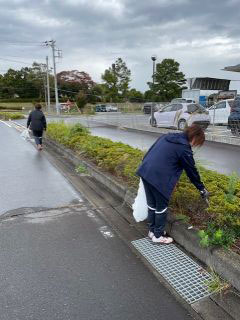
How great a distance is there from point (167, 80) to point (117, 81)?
44.5 ft

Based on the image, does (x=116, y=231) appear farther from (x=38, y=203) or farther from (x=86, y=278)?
(x=38, y=203)

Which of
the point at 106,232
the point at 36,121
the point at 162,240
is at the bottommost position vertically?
the point at 106,232

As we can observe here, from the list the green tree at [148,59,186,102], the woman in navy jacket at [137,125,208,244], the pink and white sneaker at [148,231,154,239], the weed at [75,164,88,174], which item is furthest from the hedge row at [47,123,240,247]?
the green tree at [148,59,186,102]

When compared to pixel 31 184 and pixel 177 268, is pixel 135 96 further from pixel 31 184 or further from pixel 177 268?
pixel 177 268

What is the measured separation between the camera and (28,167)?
885 cm

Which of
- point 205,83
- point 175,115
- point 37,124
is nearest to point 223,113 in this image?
point 175,115

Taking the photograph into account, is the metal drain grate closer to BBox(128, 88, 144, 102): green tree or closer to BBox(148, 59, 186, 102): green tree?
BBox(148, 59, 186, 102): green tree

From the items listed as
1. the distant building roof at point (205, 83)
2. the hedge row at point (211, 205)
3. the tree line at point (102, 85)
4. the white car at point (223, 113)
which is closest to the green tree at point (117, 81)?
the tree line at point (102, 85)

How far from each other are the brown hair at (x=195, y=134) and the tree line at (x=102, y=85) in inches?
1994

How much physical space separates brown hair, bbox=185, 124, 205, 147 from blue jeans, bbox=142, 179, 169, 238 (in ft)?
2.28

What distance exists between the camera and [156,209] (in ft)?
12.8

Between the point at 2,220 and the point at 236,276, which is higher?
the point at 236,276

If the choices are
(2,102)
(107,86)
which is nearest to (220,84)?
(107,86)

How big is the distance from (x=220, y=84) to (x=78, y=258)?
171 ft
